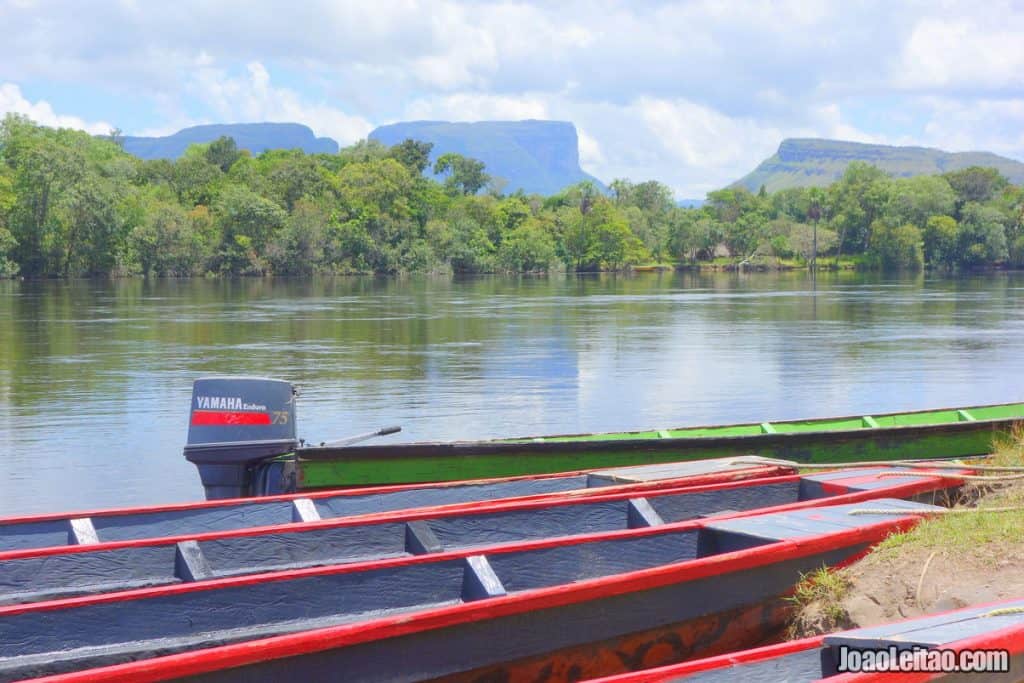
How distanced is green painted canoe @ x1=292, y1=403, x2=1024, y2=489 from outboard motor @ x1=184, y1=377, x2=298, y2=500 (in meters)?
0.39

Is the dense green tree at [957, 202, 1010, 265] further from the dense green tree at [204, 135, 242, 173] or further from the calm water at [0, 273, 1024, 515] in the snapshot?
the dense green tree at [204, 135, 242, 173]

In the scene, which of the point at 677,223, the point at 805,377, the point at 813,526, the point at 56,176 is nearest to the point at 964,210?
the point at 677,223

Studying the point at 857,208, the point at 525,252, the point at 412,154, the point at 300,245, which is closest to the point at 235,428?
the point at 300,245

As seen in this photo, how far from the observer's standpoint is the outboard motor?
12102 mm

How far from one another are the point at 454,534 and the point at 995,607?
13.2 ft

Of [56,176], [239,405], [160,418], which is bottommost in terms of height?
[160,418]

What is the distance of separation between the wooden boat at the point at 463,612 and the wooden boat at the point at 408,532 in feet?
2.77

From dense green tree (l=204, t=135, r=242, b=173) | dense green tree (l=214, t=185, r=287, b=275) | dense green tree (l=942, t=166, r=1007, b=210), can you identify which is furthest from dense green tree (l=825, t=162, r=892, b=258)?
dense green tree (l=204, t=135, r=242, b=173)

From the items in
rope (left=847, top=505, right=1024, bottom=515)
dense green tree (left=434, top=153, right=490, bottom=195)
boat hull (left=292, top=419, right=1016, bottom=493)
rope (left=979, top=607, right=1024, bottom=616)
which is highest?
dense green tree (left=434, top=153, right=490, bottom=195)

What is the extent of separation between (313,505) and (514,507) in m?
1.75

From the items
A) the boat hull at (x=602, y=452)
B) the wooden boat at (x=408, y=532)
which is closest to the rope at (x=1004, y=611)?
the wooden boat at (x=408, y=532)

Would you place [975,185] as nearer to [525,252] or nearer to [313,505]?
[525,252]

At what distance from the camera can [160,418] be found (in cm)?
2352

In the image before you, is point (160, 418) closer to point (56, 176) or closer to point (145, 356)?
point (145, 356)
